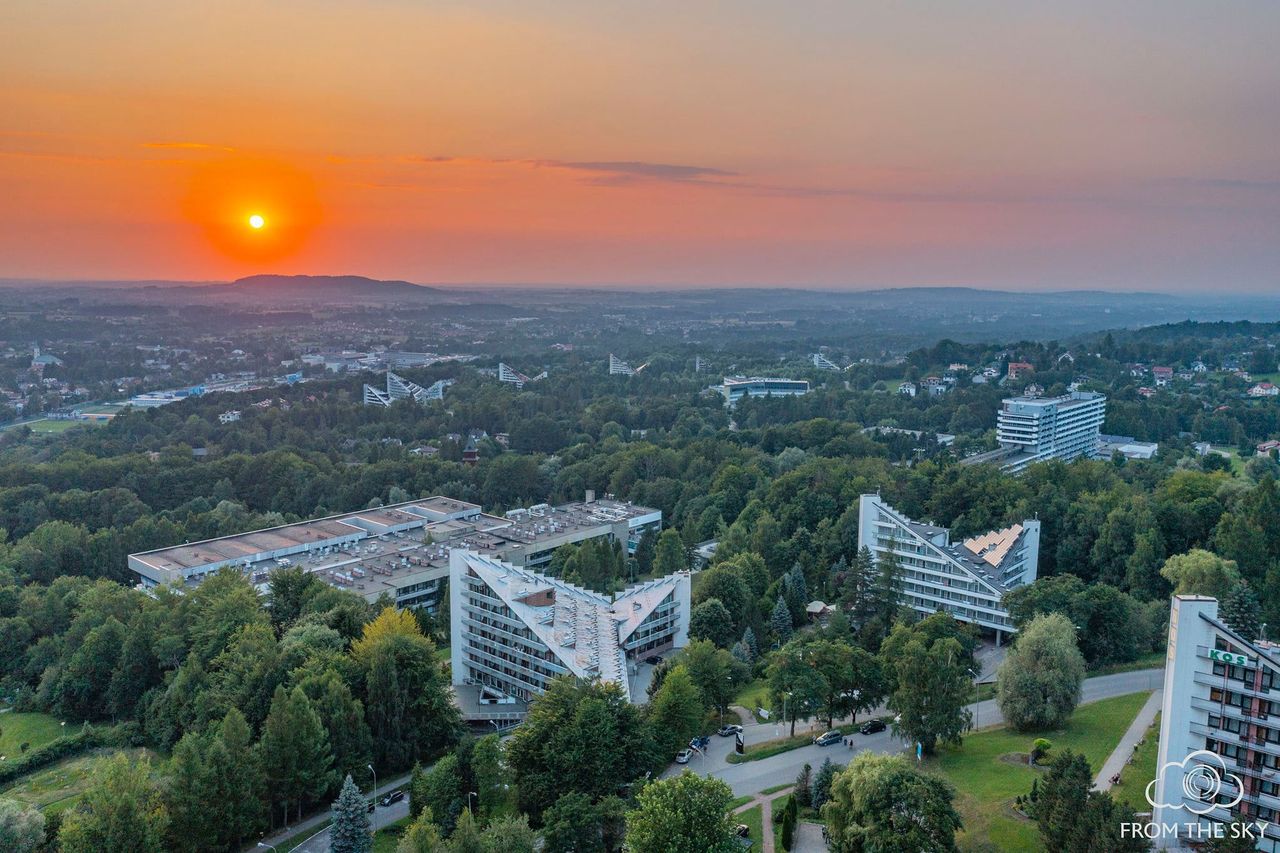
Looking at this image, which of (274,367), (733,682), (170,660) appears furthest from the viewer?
(274,367)

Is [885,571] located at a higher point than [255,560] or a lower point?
higher

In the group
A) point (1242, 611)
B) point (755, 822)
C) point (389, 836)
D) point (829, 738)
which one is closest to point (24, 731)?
point (389, 836)

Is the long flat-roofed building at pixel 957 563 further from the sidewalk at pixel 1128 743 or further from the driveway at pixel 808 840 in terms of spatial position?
the driveway at pixel 808 840

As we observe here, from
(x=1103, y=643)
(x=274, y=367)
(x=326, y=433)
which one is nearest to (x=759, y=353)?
(x=274, y=367)

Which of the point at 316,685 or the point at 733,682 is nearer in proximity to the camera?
the point at 316,685

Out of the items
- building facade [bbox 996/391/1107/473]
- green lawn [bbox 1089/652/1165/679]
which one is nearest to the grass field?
green lawn [bbox 1089/652/1165/679]

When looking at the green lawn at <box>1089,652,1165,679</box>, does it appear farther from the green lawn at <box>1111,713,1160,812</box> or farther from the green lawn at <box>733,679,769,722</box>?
the green lawn at <box>733,679,769,722</box>

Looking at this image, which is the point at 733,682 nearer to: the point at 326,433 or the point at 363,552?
the point at 363,552
